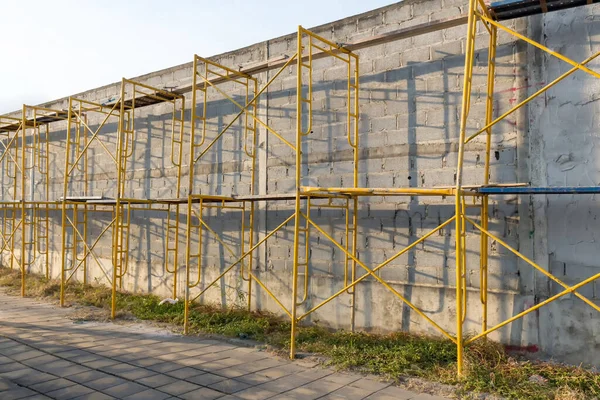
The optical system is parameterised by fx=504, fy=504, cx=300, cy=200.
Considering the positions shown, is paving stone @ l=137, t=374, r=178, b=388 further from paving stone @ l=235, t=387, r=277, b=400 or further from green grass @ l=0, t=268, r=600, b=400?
green grass @ l=0, t=268, r=600, b=400

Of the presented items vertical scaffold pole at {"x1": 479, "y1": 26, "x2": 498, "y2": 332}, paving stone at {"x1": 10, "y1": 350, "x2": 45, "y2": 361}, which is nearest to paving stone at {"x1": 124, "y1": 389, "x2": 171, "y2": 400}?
paving stone at {"x1": 10, "y1": 350, "x2": 45, "y2": 361}

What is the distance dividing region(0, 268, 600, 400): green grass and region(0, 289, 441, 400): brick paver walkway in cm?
33

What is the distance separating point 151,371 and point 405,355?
2507 mm

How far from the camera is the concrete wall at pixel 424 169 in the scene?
4992 mm

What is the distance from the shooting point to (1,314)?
24.9 ft

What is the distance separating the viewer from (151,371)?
16.0 feet


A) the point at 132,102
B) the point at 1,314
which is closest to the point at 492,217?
the point at 132,102

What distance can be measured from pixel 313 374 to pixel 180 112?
536 cm

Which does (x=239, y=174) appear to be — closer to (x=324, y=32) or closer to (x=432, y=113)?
(x=324, y=32)

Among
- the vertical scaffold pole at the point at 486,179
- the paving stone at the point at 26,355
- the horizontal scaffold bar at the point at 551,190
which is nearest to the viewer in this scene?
the horizontal scaffold bar at the point at 551,190

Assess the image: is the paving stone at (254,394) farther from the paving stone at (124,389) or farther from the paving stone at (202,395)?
the paving stone at (124,389)

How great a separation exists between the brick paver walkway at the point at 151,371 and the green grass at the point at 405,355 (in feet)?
1.10

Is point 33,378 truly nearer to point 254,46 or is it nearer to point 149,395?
point 149,395

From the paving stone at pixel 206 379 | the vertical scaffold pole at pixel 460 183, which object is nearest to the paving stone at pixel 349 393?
the vertical scaffold pole at pixel 460 183
